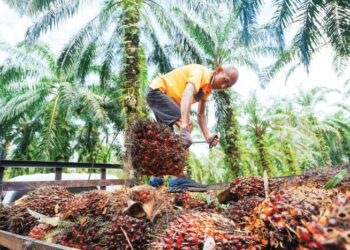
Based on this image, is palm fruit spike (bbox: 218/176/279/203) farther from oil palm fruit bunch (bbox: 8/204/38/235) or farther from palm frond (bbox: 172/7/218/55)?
palm frond (bbox: 172/7/218/55)

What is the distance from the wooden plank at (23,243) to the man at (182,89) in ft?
5.52

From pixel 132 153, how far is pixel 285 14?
6.28 metres

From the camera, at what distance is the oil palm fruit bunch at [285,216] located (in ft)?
3.11

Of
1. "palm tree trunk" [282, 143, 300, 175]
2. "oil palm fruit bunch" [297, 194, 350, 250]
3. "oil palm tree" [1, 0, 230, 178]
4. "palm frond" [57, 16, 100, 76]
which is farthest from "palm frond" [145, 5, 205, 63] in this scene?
"oil palm fruit bunch" [297, 194, 350, 250]

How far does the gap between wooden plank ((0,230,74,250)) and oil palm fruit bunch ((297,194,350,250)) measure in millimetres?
716

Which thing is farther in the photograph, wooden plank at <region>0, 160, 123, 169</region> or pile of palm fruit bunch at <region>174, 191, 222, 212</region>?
wooden plank at <region>0, 160, 123, 169</region>

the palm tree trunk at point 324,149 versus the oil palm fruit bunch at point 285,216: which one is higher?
the palm tree trunk at point 324,149

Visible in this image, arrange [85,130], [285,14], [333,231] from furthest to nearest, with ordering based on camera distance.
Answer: [85,130] < [285,14] < [333,231]

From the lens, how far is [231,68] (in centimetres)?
345

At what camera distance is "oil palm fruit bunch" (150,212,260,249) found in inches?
41.4

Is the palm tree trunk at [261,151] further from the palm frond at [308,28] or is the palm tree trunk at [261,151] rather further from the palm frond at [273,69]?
the palm frond at [308,28]

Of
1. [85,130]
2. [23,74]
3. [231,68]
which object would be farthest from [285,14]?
[85,130]

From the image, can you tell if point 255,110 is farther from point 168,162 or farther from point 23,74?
point 168,162

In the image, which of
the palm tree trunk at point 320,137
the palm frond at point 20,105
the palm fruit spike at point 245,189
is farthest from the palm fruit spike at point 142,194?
the palm tree trunk at point 320,137
